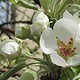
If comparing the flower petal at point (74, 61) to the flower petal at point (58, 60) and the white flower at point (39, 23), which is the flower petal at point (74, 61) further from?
the white flower at point (39, 23)

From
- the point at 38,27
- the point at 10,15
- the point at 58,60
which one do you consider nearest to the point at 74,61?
the point at 58,60

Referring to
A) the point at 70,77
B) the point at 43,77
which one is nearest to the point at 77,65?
the point at 70,77

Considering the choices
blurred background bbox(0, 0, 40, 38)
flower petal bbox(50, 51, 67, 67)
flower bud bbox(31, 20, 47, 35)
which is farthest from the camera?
blurred background bbox(0, 0, 40, 38)

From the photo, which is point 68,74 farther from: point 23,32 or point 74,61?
point 23,32

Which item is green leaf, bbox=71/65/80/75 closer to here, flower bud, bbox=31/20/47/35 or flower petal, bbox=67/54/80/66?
flower petal, bbox=67/54/80/66

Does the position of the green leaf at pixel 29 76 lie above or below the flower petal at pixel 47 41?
below

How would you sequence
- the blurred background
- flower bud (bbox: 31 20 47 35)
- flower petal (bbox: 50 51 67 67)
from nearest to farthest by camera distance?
1. flower petal (bbox: 50 51 67 67)
2. flower bud (bbox: 31 20 47 35)
3. the blurred background

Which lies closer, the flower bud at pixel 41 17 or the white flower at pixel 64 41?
the white flower at pixel 64 41

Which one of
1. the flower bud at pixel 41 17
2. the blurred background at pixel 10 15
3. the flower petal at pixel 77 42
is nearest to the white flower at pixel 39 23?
the flower bud at pixel 41 17

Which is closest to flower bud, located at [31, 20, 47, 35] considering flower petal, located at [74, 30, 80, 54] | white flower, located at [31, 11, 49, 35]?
white flower, located at [31, 11, 49, 35]
